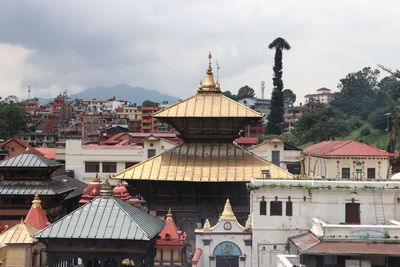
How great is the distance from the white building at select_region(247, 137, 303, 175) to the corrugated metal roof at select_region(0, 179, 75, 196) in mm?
31330

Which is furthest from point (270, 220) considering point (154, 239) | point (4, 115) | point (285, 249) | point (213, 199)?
point (4, 115)

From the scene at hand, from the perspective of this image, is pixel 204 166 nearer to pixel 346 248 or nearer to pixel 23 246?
pixel 346 248

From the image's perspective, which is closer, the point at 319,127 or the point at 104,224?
the point at 104,224

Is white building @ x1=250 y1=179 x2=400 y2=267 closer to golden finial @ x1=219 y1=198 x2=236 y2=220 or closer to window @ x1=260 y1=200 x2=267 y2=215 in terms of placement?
window @ x1=260 y1=200 x2=267 y2=215

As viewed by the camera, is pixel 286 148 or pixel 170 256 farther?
pixel 286 148

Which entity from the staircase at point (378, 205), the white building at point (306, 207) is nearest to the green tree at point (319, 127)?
the staircase at point (378, 205)

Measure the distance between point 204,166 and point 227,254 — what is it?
496 cm

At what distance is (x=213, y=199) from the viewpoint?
2948 centimetres

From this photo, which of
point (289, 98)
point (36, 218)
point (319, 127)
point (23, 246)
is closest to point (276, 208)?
point (23, 246)

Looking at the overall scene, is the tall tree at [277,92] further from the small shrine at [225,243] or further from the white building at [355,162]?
the small shrine at [225,243]

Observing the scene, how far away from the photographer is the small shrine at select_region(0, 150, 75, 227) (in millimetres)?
33969

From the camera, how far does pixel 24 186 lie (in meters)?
34.5

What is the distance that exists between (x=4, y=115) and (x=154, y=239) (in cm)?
9324

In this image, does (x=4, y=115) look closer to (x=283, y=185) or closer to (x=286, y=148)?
(x=286, y=148)
